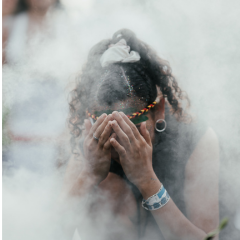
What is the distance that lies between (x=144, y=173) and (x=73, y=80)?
49 centimetres

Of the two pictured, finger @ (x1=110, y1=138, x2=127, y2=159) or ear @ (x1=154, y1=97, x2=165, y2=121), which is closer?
finger @ (x1=110, y1=138, x2=127, y2=159)

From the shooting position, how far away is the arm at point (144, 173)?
70 cm

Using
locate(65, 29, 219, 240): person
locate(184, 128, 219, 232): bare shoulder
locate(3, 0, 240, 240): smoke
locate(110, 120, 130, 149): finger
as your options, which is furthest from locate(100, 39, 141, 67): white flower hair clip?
locate(184, 128, 219, 232): bare shoulder

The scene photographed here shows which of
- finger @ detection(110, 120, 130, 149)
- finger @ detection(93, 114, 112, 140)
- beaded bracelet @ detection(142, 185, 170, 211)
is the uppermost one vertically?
finger @ detection(93, 114, 112, 140)

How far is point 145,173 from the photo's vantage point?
737 mm

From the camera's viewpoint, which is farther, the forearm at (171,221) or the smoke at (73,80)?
the smoke at (73,80)

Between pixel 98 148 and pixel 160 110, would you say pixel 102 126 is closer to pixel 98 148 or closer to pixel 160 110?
pixel 98 148

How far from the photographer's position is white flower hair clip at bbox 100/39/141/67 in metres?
0.76

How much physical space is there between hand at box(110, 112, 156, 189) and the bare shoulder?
17 centimetres

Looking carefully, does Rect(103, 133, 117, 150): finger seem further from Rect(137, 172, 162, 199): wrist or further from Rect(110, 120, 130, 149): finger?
Rect(137, 172, 162, 199): wrist

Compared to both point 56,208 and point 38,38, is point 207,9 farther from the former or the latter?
point 56,208

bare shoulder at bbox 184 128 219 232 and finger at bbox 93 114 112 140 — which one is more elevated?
finger at bbox 93 114 112 140

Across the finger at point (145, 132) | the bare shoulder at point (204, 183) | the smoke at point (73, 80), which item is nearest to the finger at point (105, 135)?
the finger at point (145, 132)

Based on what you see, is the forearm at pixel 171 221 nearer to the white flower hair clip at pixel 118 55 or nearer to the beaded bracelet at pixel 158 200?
the beaded bracelet at pixel 158 200
